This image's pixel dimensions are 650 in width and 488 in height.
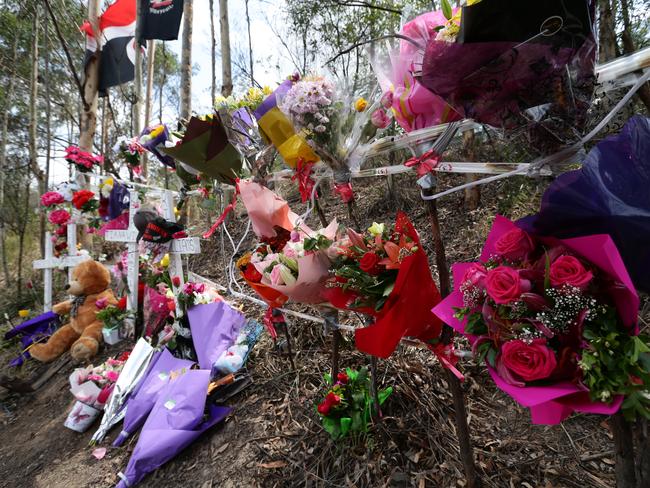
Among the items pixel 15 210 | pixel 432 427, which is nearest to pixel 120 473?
pixel 432 427

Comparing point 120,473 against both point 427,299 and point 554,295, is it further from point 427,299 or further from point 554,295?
point 554,295

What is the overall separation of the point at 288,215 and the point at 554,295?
4.07ft

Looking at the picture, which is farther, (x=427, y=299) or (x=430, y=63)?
(x=427, y=299)

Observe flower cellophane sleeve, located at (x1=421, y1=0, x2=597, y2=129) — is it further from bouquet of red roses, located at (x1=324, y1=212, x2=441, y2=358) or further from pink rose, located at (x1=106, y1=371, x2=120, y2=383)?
pink rose, located at (x1=106, y1=371, x2=120, y2=383)

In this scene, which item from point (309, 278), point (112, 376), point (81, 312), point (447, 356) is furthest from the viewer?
point (81, 312)

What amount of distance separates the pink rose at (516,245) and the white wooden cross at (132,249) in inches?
154

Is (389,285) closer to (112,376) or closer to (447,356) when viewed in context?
(447,356)

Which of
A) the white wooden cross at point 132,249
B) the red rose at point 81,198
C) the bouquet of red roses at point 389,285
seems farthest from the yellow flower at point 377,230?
the red rose at point 81,198

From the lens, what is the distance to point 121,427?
8.52 ft

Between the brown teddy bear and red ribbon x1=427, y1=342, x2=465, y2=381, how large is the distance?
413 cm

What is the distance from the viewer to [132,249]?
3982 millimetres

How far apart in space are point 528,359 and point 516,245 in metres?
0.29

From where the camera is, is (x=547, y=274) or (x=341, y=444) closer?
(x=547, y=274)

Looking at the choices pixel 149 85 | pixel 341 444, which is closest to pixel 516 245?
pixel 341 444
